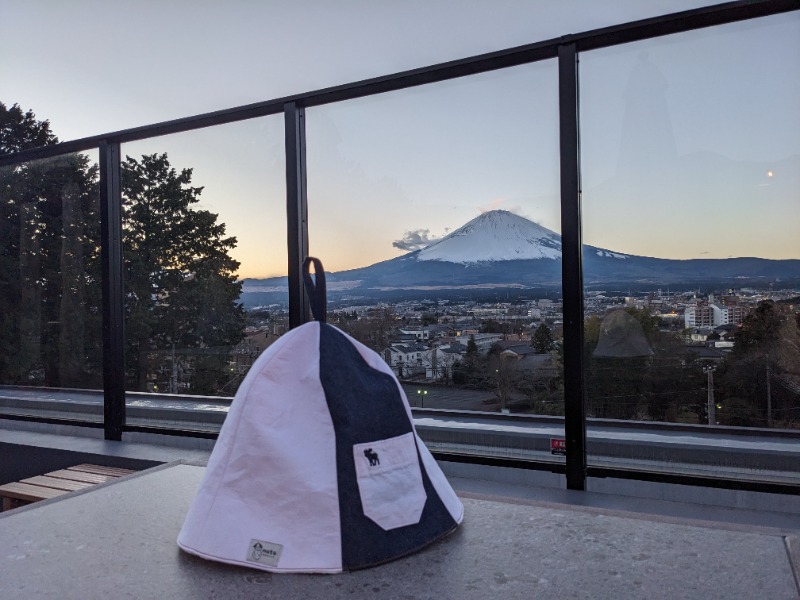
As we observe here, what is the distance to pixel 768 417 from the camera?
2.54m

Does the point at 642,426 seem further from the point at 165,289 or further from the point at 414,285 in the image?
the point at 165,289

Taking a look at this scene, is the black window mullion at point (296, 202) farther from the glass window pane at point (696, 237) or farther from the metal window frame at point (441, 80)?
the glass window pane at point (696, 237)

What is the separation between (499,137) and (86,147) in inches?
112

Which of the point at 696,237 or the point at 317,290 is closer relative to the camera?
the point at 317,290

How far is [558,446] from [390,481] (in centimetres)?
221

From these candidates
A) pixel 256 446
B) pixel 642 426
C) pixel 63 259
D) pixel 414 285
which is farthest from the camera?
pixel 63 259

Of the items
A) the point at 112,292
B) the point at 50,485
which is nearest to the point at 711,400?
the point at 50,485

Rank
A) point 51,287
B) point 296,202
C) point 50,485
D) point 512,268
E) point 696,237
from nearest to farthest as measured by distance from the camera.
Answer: point 696,237 < point 50,485 < point 512,268 < point 296,202 < point 51,287

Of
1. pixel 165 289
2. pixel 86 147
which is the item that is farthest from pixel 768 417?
pixel 86 147

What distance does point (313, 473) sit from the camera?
726mm

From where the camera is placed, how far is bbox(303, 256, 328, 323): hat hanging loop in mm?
811

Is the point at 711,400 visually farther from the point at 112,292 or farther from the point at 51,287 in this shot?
the point at 51,287

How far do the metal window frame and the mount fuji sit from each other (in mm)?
173

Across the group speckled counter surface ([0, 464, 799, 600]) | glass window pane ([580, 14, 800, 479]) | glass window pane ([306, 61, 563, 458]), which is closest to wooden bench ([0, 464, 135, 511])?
glass window pane ([306, 61, 563, 458])
